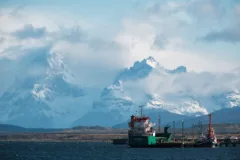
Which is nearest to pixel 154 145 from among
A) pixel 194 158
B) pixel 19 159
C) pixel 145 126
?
pixel 145 126

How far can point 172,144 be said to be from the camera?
648 ft

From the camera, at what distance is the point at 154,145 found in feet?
625

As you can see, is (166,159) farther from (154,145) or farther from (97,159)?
(154,145)

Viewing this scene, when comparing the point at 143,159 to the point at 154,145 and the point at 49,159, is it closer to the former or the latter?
the point at 49,159

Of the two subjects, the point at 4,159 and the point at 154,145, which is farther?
the point at 154,145

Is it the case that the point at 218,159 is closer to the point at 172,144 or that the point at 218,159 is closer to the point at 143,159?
the point at 143,159

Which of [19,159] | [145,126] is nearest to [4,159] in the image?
[19,159]

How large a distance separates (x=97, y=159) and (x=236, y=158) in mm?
26606

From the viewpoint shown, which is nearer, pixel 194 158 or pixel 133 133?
pixel 194 158

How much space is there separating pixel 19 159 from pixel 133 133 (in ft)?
196

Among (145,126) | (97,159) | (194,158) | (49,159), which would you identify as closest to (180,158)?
(194,158)

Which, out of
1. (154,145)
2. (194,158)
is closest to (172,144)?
(154,145)

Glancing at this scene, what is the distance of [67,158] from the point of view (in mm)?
139375

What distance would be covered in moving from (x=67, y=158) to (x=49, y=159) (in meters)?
5.04
